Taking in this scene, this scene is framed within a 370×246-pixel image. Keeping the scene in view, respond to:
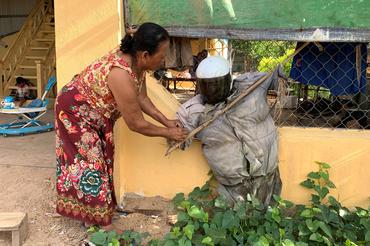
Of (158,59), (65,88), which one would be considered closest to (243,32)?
(158,59)

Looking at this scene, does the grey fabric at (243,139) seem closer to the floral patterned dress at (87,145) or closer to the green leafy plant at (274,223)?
the green leafy plant at (274,223)

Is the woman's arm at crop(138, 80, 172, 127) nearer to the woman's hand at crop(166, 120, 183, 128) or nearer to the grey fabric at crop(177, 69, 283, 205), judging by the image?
the woman's hand at crop(166, 120, 183, 128)

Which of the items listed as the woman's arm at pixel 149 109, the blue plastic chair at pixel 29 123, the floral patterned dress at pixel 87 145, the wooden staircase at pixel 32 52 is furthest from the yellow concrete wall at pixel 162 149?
the wooden staircase at pixel 32 52

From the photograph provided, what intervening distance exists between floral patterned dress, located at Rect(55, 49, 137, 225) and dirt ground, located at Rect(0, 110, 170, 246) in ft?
0.62

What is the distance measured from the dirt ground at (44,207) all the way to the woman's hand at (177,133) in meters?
0.71

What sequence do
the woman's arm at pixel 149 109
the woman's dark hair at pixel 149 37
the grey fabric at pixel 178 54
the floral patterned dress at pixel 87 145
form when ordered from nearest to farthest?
the woman's dark hair at pixel 149 37 → the floral patterned dress at pixel 87 145 → the woman's arm at pixel 149 109 → the grey fabric at pixel 178 54

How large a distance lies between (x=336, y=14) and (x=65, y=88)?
1.88m

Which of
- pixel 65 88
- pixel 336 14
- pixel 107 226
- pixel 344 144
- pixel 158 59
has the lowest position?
pixel 107 226

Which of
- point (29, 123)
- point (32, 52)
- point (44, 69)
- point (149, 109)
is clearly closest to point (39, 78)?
point (44, 69)

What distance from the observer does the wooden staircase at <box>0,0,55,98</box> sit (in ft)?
30.0

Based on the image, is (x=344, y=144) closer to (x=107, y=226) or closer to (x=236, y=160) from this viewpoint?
(x=236, y=160)

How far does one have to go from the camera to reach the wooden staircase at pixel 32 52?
915cm

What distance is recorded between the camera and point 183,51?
3.49 m

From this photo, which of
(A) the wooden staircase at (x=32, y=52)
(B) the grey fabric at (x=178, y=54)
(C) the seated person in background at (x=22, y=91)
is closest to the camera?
(B) the grey fabric at (x=178, y=54)
